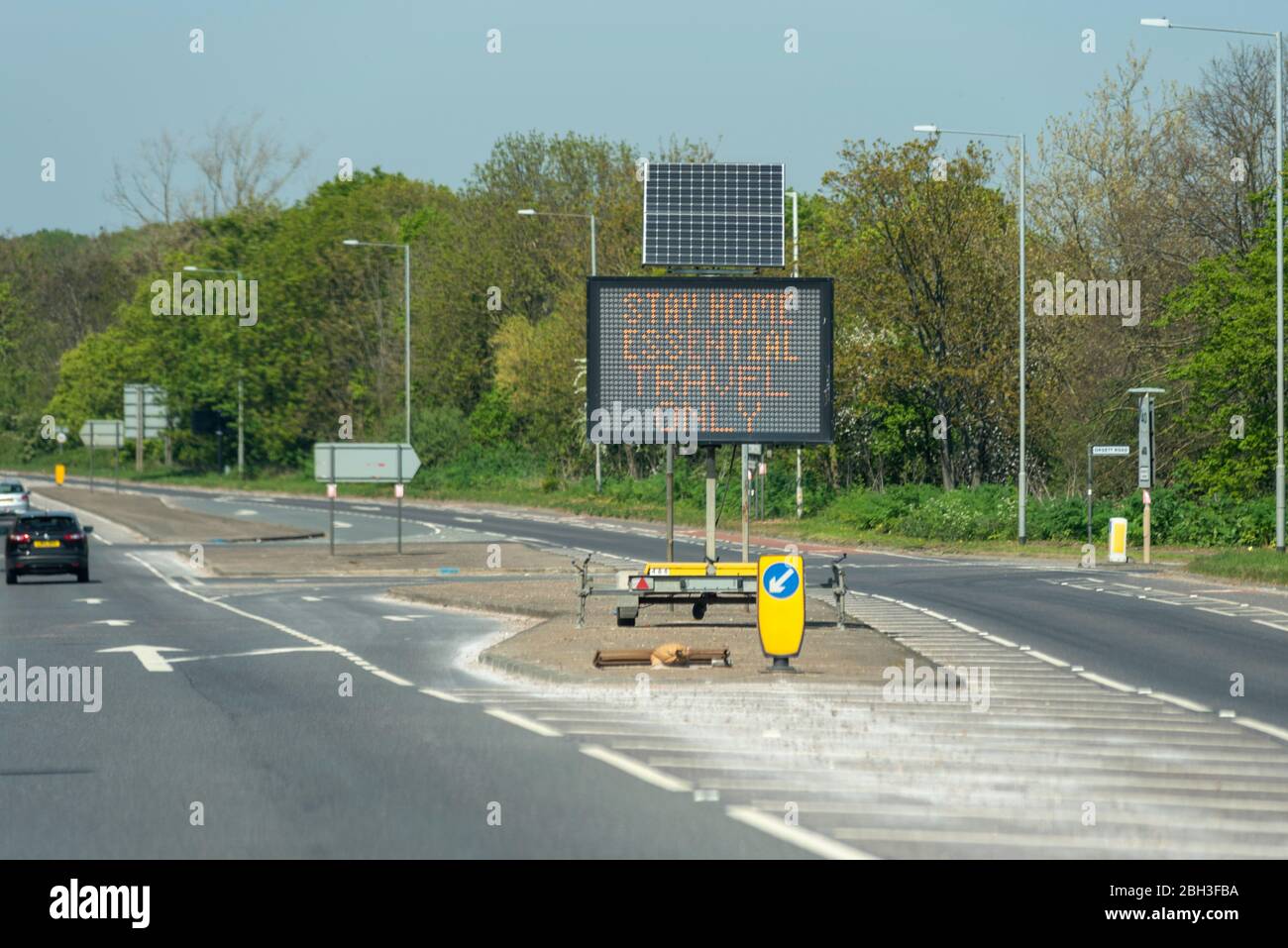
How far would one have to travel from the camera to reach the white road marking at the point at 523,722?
45.5 ft

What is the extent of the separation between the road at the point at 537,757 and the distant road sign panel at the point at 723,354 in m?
3.41

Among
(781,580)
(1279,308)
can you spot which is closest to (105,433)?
(1279,308)

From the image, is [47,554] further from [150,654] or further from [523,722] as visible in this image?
[523,722]

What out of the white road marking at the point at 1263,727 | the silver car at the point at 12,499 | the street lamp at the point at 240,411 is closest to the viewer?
the white road marking at the point at 1263,727

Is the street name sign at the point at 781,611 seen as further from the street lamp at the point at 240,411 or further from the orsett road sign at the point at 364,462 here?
the street lamp at the point at 240,411

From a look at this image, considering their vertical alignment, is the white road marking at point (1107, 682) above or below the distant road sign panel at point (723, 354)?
below

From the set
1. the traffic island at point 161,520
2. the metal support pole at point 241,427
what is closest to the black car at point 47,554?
the traffic island at point 161,520

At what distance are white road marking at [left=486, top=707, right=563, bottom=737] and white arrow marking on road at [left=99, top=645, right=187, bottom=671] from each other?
5.58 metres

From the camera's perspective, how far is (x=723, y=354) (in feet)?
76.3

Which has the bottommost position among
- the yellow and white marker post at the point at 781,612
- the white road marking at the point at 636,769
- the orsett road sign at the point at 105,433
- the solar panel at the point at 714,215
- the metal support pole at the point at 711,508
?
the white road marking at the point at 636,769

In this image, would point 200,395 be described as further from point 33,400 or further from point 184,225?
point 33,400

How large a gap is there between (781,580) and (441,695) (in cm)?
354

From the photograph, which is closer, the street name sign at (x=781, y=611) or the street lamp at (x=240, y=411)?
the street name sign at (x=781, y=611)

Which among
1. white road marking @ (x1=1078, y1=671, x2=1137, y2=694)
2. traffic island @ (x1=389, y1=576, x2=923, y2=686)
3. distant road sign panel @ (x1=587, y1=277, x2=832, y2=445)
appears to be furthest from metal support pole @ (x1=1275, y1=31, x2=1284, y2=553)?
white road marking @ (x1=1078, y1=671, x2=1137, y2=694)
